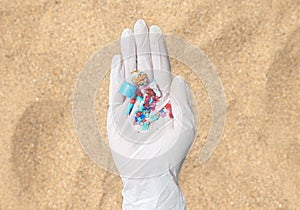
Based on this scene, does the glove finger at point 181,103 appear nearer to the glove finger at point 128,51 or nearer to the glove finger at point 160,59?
the glove finger at point 160,59

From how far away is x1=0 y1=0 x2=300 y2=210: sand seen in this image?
58.6 inches

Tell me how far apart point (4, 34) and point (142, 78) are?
479 mm

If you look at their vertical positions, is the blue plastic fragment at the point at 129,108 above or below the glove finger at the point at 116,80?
below

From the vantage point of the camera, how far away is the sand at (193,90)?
1488 millimetres

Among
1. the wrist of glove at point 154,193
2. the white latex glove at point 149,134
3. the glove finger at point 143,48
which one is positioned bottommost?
the wrist of glove at point 154,193

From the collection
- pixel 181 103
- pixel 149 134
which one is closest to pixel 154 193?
pixel 149 134

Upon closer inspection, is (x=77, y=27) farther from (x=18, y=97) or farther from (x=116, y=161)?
(x=116, y=161)

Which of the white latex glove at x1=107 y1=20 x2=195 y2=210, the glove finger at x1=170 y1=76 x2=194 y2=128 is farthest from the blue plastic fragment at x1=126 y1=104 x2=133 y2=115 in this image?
the glove finger at x1=170 y1=76 x2=194 y2=128

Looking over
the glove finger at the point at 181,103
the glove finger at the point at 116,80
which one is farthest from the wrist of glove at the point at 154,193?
the glove finger at the point at 116,80

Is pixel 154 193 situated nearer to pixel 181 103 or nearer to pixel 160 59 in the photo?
pixel 181 103

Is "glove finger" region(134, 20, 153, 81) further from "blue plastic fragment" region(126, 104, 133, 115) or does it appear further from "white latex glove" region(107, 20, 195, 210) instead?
"blue plastic fragment" region(126, 104, 133, 115)

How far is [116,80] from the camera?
150 centimetres

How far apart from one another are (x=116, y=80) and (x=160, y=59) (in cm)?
16

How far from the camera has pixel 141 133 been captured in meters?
1.52
